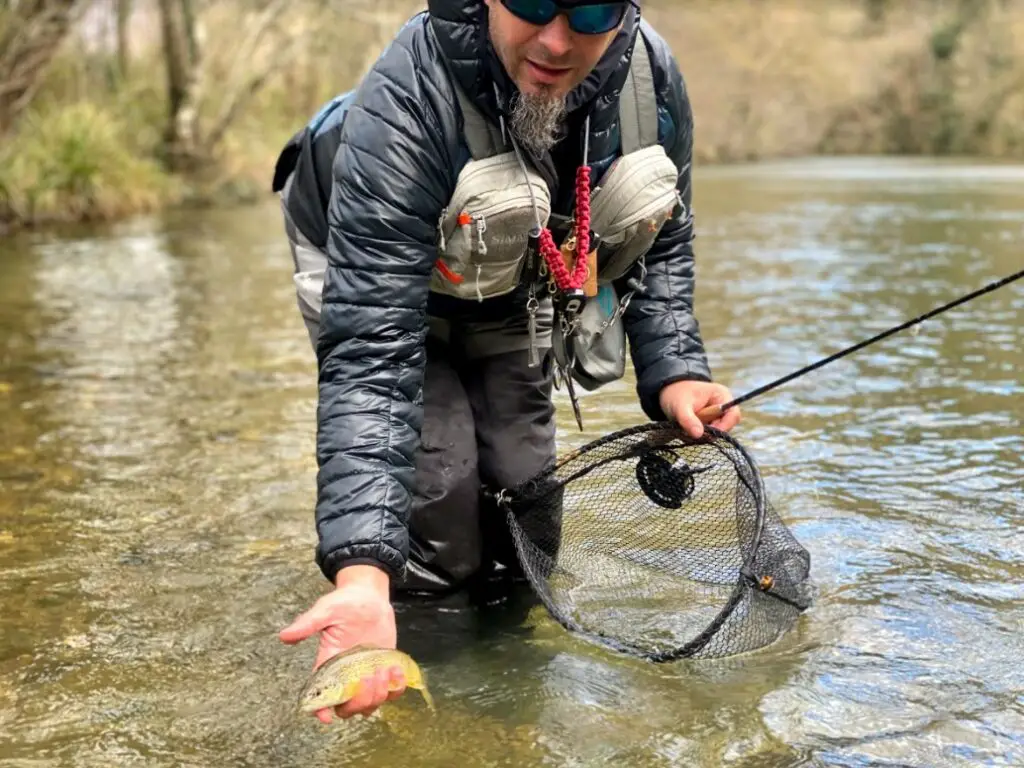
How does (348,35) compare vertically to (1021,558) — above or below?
above

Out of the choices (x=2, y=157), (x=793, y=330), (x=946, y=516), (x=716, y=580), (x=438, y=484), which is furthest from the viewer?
(x=2, y=157)

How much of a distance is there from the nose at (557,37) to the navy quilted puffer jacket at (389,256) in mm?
124

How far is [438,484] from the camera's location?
3.14 m

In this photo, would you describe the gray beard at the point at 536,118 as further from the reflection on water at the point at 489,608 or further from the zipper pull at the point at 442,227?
the reflection on water at the point at 489,608

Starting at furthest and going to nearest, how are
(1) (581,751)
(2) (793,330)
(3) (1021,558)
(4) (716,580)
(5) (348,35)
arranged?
1. (5) (348,35)
2. (2) (793,330)
3. (3) (1021,558)
4. (4) (716,580)
5. (1) (581,751)

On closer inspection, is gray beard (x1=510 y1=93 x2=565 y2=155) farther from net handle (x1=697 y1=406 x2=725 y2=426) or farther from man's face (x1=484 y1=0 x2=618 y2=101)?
net handle (x1=697 y1=406 x2=725 y2=426)

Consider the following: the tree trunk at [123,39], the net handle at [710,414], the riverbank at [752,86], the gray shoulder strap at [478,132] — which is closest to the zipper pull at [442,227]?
the gray shoulder strap at [478,132]

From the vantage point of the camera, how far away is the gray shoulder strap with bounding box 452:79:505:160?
8.82 feet

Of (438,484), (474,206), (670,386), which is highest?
(474,206)

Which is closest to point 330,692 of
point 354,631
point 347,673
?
point 347,673

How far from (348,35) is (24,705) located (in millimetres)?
26117

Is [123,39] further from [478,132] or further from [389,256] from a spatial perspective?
[389,256]

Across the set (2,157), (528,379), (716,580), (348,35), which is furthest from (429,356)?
(348,35)

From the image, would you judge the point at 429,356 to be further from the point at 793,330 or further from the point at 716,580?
the point at 793,330
